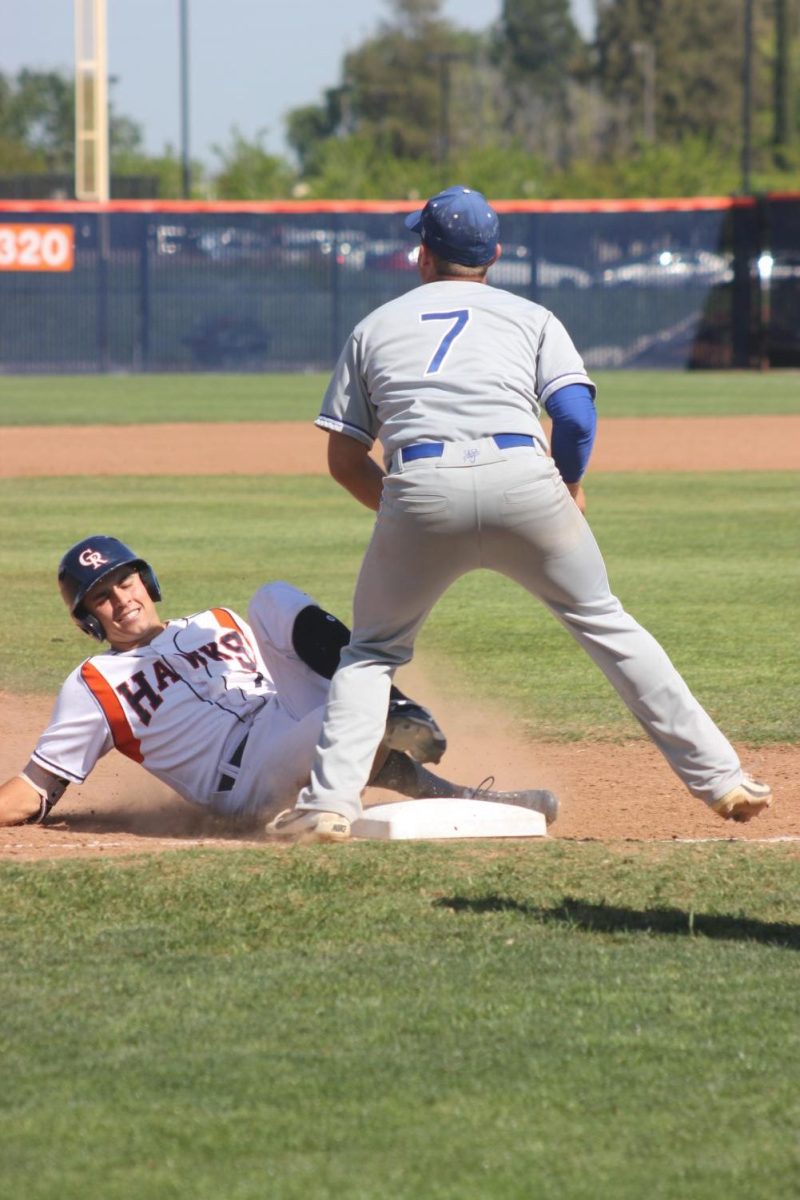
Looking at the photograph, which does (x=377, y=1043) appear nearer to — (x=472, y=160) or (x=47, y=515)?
(x=47, y=515)

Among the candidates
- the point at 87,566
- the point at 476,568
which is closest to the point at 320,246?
the point at 87,566

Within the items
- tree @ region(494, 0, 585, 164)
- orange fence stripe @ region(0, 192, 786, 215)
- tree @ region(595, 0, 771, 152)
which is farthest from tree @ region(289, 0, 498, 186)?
orange fence stripe @ region(0, 192, 786, 215)

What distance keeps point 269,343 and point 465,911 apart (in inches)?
1173

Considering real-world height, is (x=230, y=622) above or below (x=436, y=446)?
below

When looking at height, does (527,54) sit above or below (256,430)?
above

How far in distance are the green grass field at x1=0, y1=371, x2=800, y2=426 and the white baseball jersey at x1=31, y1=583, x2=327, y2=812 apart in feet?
55.8

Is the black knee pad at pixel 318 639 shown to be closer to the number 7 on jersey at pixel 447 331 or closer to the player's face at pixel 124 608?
the player's face at pixel 124 608

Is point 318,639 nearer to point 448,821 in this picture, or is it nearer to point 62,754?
point 448,821

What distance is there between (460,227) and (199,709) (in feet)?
5.19

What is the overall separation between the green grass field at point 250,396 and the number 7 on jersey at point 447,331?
17772 millimetres

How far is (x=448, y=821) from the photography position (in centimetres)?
495

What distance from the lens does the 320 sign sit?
103 ft

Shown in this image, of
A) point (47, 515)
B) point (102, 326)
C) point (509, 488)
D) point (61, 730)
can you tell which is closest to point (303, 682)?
point (61, 730)

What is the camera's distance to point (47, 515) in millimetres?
13398
